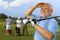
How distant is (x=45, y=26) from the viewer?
3352 millimetres

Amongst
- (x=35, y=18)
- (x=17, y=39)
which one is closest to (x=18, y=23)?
(x=17, y=39)

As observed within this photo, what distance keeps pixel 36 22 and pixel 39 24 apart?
0.05 meters

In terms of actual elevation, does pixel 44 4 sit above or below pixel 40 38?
above

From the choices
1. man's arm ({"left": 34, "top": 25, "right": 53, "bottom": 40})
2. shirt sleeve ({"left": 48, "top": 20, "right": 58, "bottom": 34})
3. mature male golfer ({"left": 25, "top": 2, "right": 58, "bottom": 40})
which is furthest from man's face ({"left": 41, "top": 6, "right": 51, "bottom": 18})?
man's arm ({"left": 34, "top": 25, "right": 53, "bottom": 40})

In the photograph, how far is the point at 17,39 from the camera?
1473 centimetres

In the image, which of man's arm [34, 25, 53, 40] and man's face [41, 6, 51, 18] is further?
man's face [41, 6, 51, 18]

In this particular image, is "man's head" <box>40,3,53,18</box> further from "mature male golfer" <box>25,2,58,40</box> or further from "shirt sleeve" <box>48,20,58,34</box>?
"shirt sleeve" <box>48,20,58,34</box>

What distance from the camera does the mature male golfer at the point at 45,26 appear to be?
10.6 ft

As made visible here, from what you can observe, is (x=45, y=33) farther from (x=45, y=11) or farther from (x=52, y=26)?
(x=45, y=11)

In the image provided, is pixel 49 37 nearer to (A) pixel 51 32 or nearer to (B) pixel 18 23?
(A) pixel 51 32

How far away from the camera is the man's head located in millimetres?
3361

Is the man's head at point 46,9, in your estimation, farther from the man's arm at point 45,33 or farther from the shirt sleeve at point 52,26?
the man's arm at point 45,33

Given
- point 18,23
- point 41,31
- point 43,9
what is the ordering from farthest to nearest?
1. point 18,23
2. point 43,9
3. point 41,31

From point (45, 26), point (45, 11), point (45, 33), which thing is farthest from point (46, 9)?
point (45, 33)
